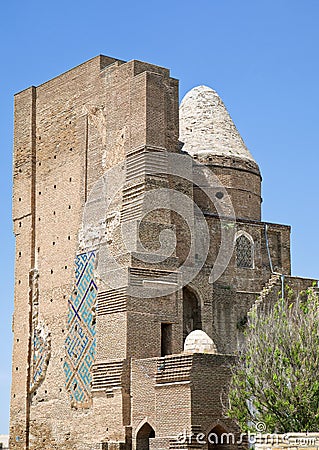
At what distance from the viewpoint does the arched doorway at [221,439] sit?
61.6ft

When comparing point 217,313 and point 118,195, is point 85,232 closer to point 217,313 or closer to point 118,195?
point 118,195

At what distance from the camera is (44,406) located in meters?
24.1

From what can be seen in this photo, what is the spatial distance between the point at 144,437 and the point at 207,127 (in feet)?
34.0

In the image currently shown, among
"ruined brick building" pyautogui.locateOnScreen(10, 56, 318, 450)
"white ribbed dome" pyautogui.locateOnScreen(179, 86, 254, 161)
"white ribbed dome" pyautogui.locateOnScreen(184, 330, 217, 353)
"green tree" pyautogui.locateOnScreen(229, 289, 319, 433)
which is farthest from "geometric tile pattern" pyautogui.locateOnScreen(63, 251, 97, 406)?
"white ribbed dome" pyautogui.locateOnScreen(179, 86, 254, 161)

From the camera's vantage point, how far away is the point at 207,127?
1067 inches

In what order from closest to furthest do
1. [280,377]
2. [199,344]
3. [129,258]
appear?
[280,377] < [199,344] < [129,258]

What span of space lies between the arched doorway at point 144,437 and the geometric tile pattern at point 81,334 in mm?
2322

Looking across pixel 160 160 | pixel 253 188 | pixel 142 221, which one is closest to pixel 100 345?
pixel 142 221

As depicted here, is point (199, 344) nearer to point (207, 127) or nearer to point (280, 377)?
point (280, 377)

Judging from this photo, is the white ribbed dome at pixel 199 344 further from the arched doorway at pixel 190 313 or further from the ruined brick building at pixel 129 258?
the arched doorway at pixel 190 313

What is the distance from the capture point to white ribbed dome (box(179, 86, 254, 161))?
26453 millimetres

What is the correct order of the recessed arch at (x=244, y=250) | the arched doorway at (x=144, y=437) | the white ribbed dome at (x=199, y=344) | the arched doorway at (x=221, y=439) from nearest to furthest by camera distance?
1. the arched doorway at (x=221, y=439)
2. the white ribbed dome at (x=199, y=344)
3. the arched doorway at (x=144, y=437)
4. the recessed arch at (x=244, y=250)

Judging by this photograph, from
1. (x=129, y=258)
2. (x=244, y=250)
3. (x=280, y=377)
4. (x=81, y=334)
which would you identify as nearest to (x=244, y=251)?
(x=244, y=250)

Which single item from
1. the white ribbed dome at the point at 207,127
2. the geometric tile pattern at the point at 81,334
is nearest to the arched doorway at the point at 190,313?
the geometric tile pattern at the point at 81,334
